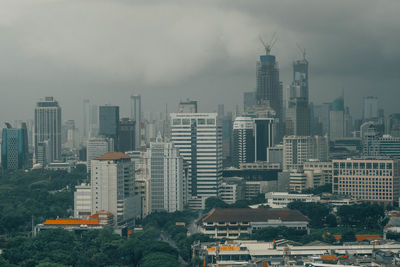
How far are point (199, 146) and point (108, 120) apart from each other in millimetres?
36781

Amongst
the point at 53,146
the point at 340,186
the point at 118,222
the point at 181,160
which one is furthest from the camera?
the point at 53,146

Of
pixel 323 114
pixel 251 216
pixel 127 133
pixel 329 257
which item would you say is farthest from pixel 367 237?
pixel 323 114

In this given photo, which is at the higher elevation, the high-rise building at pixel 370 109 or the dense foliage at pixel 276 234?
the high-rise building at pixel 370 109

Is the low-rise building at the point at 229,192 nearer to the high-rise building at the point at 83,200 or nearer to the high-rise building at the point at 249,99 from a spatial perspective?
the high-rise building at the point at 83,200

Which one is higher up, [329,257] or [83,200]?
[83,200]

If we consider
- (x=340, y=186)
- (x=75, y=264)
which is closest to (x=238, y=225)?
(x=75, y=264)

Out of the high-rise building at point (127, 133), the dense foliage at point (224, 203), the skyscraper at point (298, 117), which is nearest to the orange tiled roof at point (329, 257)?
the dense foliage at point (224, 203)

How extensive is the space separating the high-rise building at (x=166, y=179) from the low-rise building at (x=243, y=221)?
7.58m

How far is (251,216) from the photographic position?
38562 millimetres

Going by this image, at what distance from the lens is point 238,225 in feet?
125

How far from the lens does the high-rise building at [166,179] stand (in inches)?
1827

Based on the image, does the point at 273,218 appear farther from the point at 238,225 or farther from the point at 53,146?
the point at 53,146

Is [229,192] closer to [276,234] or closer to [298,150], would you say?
[298,150]

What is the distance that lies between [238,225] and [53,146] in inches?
2149
